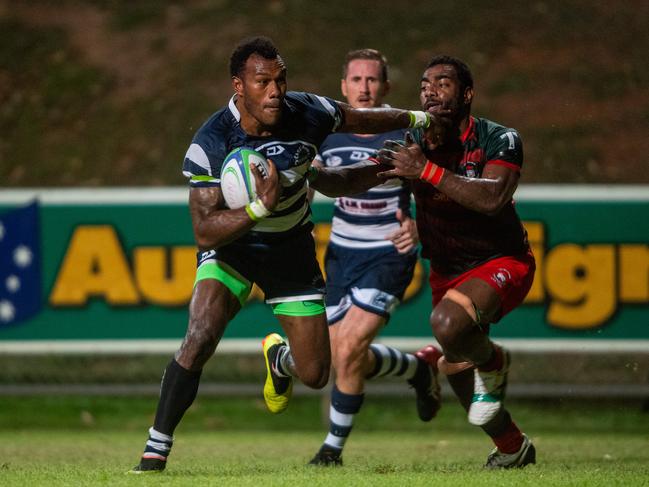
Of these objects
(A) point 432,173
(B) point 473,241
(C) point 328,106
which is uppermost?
(C) point 328,106

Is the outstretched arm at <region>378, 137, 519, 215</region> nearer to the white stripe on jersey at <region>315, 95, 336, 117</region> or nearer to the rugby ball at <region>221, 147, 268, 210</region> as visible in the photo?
the white stripe on jersey at <region>315, 95, 336, 117</region>

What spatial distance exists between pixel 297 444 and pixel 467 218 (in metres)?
3.65

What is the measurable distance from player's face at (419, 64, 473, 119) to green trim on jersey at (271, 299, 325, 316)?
143 centimetres

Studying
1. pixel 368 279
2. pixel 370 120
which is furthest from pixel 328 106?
pixel 368 279

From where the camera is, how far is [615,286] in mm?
11297

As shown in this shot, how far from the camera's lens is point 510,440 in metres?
7.77

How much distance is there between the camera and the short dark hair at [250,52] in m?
6.86

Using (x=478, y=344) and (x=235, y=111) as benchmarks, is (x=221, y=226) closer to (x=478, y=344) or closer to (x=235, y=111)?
(x=235, y=111)

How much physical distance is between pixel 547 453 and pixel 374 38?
29.2ft

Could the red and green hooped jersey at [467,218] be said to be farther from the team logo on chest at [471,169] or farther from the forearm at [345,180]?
the forearm at [345,180]

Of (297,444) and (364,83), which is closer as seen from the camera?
(364,83)

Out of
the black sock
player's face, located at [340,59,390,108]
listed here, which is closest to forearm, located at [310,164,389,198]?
player's face, located at [340,59,390,108]

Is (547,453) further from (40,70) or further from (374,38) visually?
(40,70)

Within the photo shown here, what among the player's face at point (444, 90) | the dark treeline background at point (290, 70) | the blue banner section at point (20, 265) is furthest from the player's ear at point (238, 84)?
the dark treeline background at point (290, 70)
